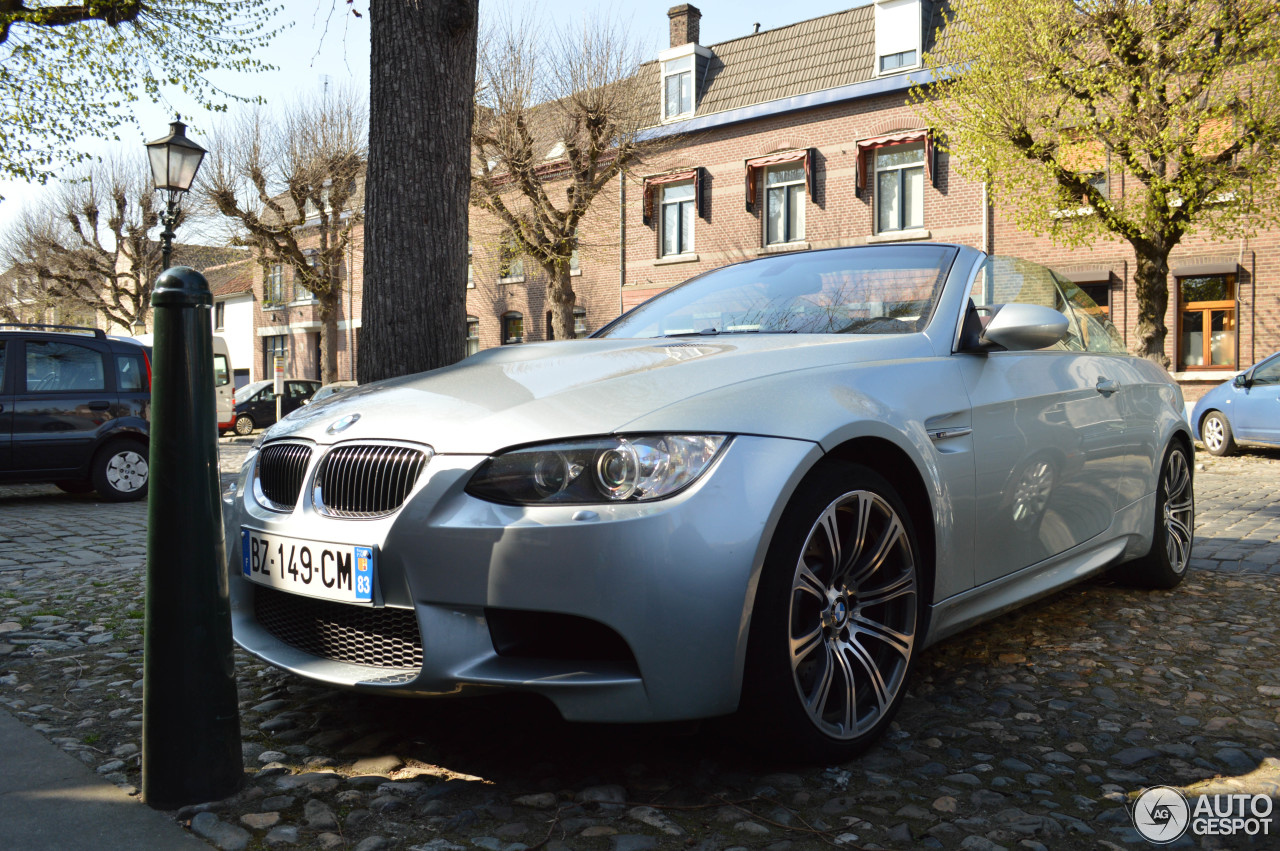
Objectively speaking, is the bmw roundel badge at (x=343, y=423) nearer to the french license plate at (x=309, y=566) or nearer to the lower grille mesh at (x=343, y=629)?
the french license plate at (x=309, y=566)

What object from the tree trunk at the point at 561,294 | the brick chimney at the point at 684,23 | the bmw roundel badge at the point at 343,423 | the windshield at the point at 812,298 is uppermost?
the brick chimney at the point at 684,23

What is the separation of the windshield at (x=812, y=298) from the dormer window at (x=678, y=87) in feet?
73.3

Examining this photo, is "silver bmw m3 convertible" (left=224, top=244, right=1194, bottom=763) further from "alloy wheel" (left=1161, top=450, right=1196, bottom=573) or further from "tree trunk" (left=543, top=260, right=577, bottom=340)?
"tree trunk" (left=543, top=260, right=577, bottom=340)

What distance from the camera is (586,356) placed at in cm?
296

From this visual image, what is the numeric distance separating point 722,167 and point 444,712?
22.7m

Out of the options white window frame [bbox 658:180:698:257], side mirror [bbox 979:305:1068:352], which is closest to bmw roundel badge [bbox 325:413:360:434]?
side mirror [bbox 979:305:1068:352]

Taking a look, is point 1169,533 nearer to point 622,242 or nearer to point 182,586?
point 182,586

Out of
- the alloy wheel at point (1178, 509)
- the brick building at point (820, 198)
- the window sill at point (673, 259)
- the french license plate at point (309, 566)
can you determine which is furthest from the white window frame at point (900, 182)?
the french license plate at point (309, 566)

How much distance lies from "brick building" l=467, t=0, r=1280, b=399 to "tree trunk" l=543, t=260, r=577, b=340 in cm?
429

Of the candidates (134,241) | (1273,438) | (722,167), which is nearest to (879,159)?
(722,167)

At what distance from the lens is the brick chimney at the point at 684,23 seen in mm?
25562

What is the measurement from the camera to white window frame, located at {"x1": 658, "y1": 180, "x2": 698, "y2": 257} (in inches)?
991

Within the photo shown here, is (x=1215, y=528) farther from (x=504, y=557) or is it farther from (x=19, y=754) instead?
(x=19, y=754)

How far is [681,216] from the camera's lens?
25453 mm
